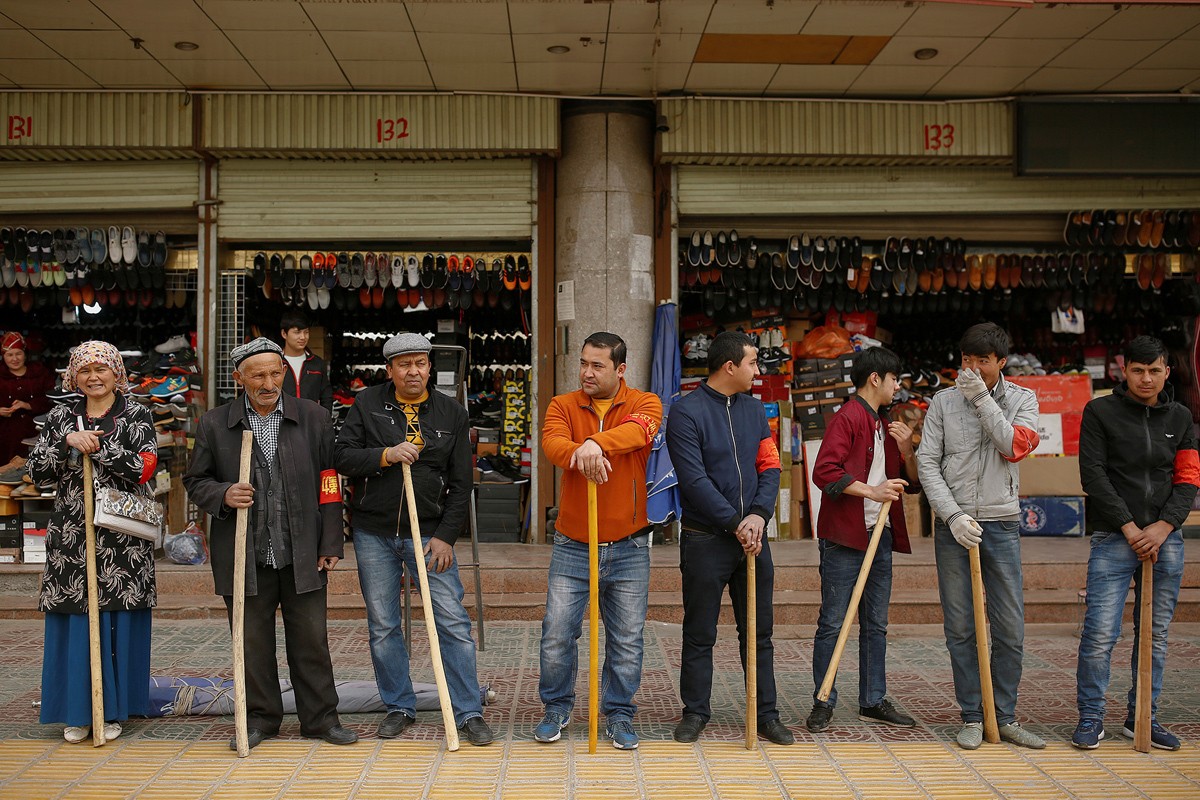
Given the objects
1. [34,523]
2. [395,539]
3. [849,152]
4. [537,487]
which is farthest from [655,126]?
[34,523]

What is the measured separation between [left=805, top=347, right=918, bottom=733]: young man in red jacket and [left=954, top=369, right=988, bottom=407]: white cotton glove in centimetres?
36

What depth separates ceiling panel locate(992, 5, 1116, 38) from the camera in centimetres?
733

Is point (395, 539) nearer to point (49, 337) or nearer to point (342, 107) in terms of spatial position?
point (342, 107)

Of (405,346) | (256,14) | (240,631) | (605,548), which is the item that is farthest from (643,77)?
(240,631)

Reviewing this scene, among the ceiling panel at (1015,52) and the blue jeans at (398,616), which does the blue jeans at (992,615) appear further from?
the ceiling panel at (1015,52)

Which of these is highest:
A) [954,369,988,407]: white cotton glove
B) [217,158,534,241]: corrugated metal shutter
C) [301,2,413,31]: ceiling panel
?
[301,2,413,31]: ceiling panel

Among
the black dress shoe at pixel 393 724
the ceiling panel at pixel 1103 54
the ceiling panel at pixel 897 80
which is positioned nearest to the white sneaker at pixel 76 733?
the black dress shoe at pixel 393 724

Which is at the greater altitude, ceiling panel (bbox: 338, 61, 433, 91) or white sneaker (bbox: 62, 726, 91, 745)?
ceiling panel (bbox: 338, 61, 433, 91)

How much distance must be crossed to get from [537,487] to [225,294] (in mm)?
3316

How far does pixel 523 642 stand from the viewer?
22.7 feet

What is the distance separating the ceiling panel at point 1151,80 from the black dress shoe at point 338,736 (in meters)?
8.12

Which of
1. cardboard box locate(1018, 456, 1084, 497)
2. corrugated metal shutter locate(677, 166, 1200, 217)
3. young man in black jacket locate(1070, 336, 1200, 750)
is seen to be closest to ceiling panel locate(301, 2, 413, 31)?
corrugated metal shutter locate(677, 166, 1200, 217)

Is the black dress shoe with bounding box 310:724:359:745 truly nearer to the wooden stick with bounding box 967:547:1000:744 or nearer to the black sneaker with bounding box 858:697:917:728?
the black sneaker with bounding box 858:697:917:728

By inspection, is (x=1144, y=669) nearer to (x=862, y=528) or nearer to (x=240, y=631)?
(x=862, y=528)
